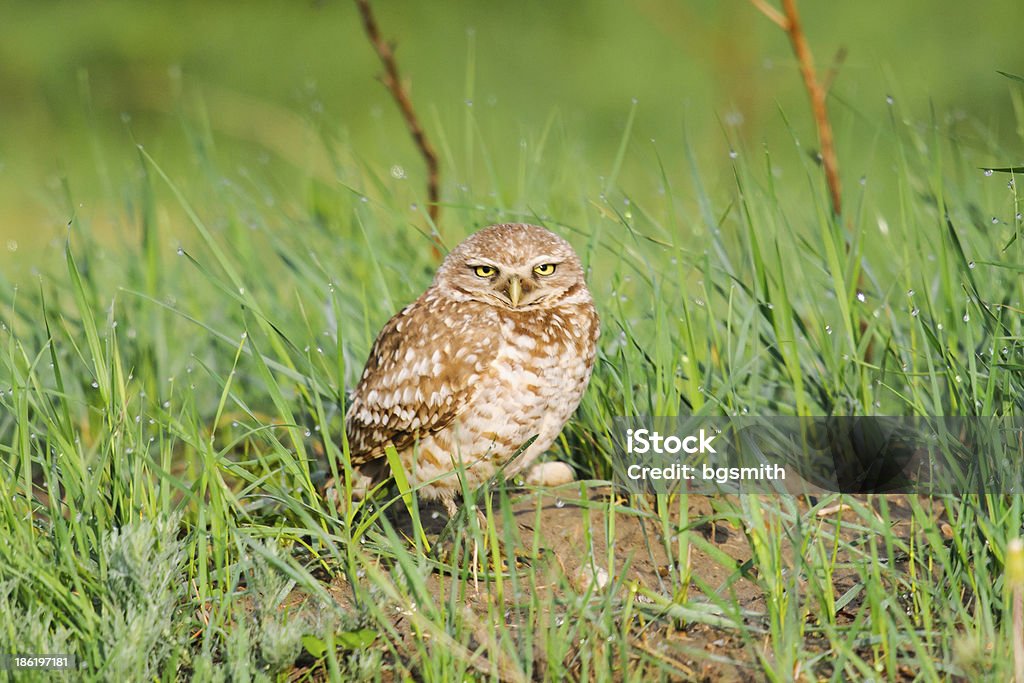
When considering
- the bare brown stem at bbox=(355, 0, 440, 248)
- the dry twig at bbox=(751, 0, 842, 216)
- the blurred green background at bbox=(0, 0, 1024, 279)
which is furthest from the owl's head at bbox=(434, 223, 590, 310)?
the blurred green background at bbox=(0, 0, 1024, 279)

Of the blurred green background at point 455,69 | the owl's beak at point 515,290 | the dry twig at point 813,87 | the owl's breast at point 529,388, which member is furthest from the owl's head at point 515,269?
the blurred green background at point 455,69

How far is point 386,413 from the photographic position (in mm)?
3170

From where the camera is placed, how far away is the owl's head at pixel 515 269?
3.14m

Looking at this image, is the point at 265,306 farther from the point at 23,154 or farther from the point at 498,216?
the point at 23,154

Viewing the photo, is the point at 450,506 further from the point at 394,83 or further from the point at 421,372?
the point at 394,83

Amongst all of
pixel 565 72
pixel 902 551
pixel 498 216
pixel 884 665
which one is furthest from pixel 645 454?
pixel 565 72

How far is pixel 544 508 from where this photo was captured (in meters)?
3.21

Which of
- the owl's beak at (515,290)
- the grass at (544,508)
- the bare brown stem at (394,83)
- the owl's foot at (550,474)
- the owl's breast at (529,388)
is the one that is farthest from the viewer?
the bare brown stem at (394,83)

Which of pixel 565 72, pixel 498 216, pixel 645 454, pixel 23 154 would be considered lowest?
pixel 645 454

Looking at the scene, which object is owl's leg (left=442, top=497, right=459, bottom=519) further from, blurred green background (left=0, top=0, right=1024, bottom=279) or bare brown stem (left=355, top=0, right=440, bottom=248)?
blurred green background (left=0, top=0, right=1024, bottom=279)

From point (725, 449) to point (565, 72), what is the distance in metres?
8.07

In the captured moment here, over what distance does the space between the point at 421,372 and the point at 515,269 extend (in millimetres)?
388

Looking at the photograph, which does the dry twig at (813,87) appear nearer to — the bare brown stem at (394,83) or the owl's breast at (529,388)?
the owl's breast at (529,388)

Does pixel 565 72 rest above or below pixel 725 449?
above
